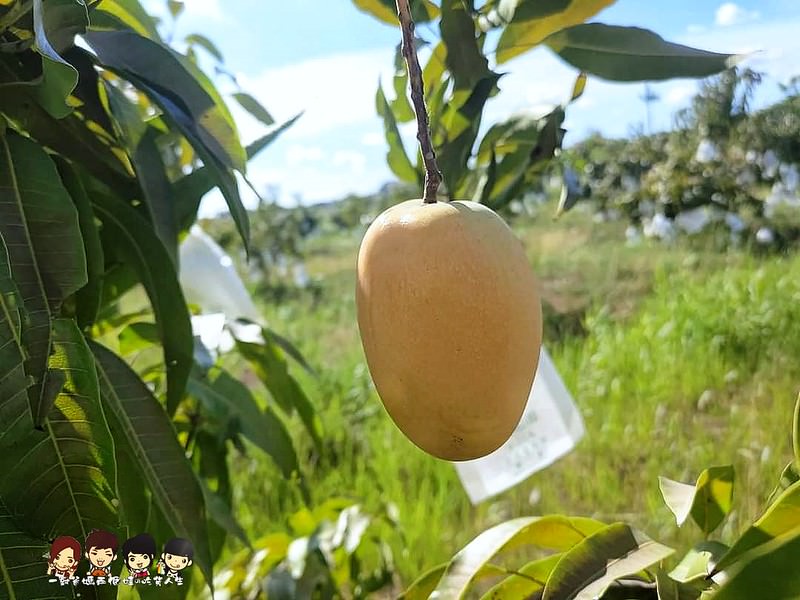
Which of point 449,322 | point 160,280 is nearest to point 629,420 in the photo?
point 160,280

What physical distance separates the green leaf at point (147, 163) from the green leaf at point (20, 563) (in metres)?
0.21

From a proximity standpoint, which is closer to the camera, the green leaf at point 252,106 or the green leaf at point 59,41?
the green leaf at point 59,41

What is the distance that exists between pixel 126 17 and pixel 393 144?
19cm

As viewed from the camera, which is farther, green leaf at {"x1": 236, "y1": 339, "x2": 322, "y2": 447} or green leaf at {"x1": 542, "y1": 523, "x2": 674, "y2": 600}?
green leaf at {"x1": 236, "y1": 339, "x2": 322, "y2": 447}

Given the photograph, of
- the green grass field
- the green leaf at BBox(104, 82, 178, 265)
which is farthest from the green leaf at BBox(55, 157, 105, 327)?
the green grass field

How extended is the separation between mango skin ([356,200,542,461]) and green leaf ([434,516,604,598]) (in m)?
0.15

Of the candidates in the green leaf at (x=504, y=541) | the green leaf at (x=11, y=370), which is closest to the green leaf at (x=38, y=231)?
the green leaf at (x=11, y=370)

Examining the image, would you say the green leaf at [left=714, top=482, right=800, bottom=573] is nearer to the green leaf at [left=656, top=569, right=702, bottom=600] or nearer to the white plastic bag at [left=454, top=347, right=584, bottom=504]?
the green leaf at [left=656, top=569, right=702, bottom=600]

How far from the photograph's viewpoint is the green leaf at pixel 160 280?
1.69ft

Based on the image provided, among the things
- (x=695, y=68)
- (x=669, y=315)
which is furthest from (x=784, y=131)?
(x=695, y=68)

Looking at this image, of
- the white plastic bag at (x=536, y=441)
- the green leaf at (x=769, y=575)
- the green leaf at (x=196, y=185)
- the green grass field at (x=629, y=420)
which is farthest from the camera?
the green grass field at (x=629, y=420)

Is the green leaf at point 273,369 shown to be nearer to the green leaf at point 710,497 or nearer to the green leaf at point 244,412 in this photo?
the green leaf at point 244,412

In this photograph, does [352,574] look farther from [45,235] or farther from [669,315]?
[669,315]

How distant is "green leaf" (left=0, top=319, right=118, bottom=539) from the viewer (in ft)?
1.10
